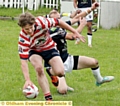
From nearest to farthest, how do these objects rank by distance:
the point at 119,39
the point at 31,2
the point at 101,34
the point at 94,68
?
the point at 94,68
the point at 119,39
the point at 101,34
the point at 31,2

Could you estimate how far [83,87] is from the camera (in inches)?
397

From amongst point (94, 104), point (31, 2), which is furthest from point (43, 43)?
point (31, 2)

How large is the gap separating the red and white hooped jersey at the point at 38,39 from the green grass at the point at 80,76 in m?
0.92

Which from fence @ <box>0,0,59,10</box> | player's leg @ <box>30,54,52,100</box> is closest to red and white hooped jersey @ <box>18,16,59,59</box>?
player's leg @ <box>30,54,52,100</box>

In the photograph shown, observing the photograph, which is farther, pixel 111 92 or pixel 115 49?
pixel 115 49

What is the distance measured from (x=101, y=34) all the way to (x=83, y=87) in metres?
9.87

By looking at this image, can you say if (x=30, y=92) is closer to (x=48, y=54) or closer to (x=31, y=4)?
(x=48, y=54)

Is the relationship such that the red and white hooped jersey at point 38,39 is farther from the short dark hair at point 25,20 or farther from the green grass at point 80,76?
the green grass at point 80,76

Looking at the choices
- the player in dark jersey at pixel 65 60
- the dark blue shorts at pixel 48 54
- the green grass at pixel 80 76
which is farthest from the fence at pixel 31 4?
the dark blue shorts at pixel 48 54

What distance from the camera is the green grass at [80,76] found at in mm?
9045

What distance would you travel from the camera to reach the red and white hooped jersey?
816 cm

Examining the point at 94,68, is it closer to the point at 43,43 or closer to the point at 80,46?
the point at 43,43

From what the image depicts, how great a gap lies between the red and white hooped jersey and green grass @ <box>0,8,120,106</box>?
3.02 ft

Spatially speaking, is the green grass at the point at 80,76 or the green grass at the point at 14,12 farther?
the green grass at the point at 14,12
